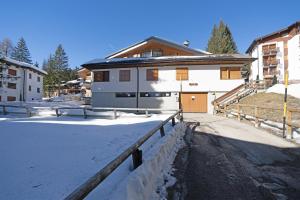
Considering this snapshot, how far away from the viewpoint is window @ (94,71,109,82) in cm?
2648

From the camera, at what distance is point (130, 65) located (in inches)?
992

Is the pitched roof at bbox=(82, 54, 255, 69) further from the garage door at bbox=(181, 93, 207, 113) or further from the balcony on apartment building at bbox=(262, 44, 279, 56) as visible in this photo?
the balcony on apartment building at bbox=(262, 44, 279, 56)

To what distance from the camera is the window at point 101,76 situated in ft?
86.9

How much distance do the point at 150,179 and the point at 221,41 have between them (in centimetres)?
5805

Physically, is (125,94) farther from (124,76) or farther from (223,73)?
(223,73)

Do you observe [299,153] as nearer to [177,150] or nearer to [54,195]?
[177,150]

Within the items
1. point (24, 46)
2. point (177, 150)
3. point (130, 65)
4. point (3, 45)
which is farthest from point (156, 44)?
point (24, 46)

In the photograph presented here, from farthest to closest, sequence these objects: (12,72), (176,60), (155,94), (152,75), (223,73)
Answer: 1. (12,72)
2. (152,75)
3. (155,94)
4. (176,60)
5. (223,73)

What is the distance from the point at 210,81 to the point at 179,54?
6.98m

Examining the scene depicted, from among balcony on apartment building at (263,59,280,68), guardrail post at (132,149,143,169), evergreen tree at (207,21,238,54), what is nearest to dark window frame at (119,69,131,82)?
guardrail post at (132,149,143,169)

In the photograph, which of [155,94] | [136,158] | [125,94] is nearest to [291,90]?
[155,94]

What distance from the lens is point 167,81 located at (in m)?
Answer: 24.7

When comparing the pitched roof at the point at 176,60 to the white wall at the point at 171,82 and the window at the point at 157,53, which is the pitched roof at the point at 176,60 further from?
the window at the point at 157,53

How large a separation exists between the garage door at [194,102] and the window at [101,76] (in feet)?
32.6
